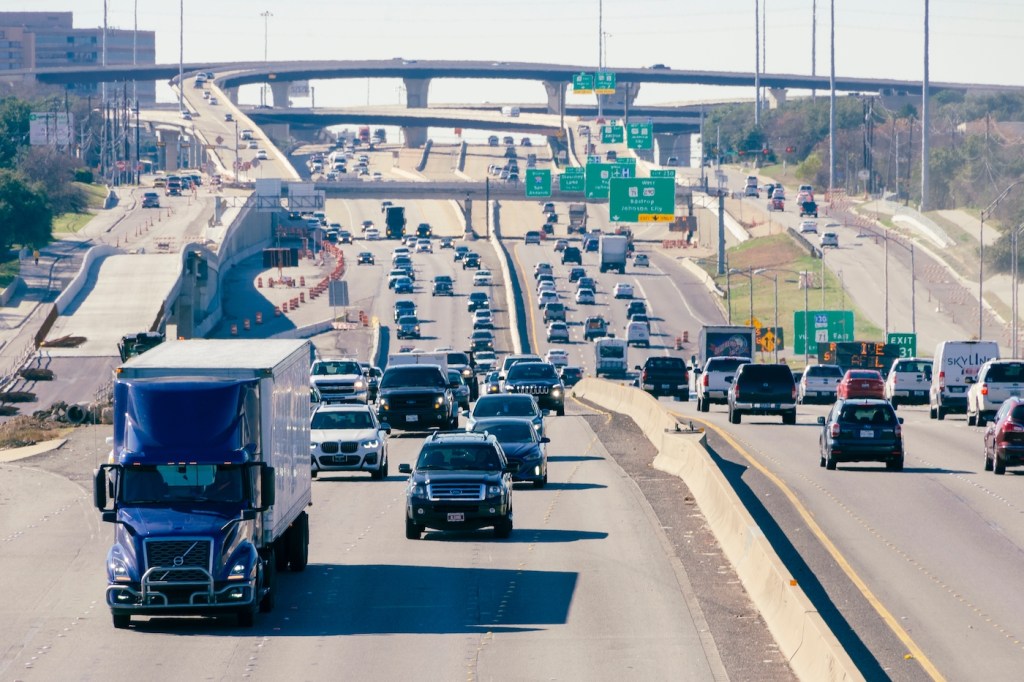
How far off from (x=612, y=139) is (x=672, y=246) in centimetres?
2379

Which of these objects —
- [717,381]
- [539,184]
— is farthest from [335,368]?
[539,184]

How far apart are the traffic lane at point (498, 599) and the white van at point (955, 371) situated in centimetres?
2487

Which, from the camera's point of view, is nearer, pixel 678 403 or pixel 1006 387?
pixel 1006 387

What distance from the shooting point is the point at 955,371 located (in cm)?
5578

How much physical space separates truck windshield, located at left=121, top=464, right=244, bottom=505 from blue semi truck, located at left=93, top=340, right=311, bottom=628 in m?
0.01

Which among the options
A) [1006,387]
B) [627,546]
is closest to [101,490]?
[627,546]

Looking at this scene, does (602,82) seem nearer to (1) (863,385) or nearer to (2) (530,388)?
(1) (863,385)

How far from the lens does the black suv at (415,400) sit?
47.9 m

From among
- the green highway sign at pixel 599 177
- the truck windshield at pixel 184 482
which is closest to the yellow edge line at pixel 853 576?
the truck windshield at pixel 184 482

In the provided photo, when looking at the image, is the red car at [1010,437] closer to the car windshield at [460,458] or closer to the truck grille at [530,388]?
the car windshield at [460,458]

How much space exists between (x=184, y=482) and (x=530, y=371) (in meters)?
38.4

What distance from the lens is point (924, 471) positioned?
3784 centimetres

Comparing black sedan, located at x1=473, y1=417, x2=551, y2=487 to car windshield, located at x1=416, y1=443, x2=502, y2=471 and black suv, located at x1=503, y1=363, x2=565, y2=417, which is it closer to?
car windshield, located at x1=416, y1=443, x2=502, y2=471

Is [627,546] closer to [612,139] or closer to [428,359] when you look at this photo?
[428,359]
